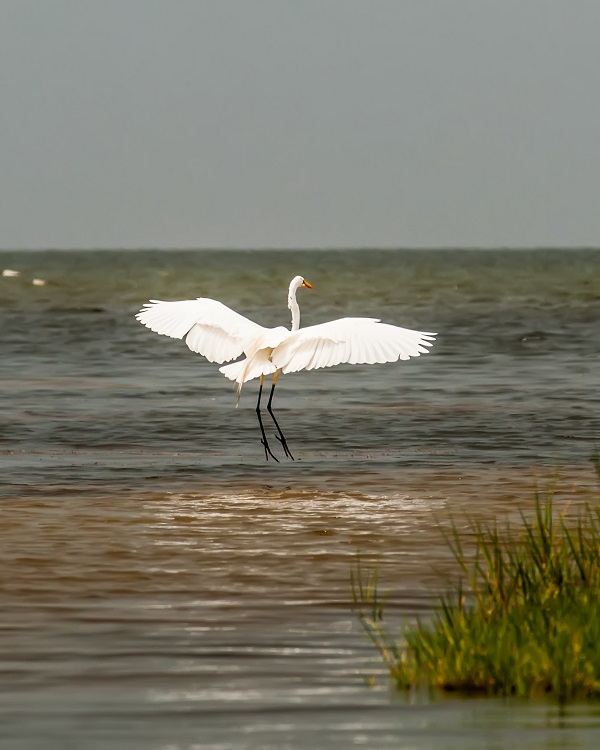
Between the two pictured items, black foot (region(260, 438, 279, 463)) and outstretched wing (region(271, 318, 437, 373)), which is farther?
black foot (region(260, 438, 279, 463))

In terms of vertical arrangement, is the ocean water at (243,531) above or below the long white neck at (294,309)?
below

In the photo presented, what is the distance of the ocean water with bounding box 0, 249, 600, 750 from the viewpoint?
6566 mm

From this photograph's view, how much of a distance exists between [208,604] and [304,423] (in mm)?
12079

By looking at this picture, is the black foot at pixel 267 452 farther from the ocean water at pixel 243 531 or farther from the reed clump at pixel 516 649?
the reed clump at pixel 516 649

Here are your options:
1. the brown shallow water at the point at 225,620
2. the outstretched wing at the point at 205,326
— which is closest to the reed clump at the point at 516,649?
the brown shallow water at the point at 225,620

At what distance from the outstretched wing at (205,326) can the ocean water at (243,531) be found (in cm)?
109

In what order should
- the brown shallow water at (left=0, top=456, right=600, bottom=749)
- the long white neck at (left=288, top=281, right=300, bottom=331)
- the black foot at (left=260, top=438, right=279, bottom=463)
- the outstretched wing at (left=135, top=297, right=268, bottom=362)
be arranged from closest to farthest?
the brown shallow water at (left=0, top=456, right=600, bottom=749) → the outstretched wing at (left=135, top=297, right=268, bottom=362) → the long white neck at (left=288, top=281, right=300, bottom=331) → the black foot at (left=260, top=438, right=279, bottom=463)

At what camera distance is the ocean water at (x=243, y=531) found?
6.57 m

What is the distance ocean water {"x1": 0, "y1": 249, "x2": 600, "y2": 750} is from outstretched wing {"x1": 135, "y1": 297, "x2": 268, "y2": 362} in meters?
1.09

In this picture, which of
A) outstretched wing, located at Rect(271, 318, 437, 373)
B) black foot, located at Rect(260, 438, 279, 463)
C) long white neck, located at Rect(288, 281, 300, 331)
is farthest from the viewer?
black foot, located at Rect(260, 438, 279, 463)

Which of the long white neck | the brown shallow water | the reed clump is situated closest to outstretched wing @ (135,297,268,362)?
the long white neck

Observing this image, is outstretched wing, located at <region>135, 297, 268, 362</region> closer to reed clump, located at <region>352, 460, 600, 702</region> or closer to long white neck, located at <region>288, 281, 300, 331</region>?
long white neck, located at <region>288, 281, 300, 331</region>

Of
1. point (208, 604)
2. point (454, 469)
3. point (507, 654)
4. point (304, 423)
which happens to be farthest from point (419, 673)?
point (304, 423)

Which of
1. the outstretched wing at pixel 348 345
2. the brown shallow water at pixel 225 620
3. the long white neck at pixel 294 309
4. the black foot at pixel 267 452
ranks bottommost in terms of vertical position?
the brown shallow water at pixel 225 620
